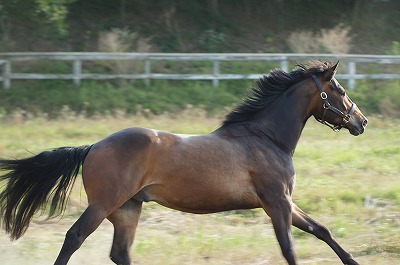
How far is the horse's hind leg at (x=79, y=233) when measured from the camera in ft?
20.9

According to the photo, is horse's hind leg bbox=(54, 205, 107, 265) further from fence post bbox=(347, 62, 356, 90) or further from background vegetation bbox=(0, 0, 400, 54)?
background vegetation bbox=(0, 0, 400, 54)

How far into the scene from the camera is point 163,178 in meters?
6.63

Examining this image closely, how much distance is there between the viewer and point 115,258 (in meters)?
6.84

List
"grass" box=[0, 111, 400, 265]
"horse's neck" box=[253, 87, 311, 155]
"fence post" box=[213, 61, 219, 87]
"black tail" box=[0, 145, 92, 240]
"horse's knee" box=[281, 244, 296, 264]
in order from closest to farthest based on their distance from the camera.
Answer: "horse's knee" box=[281, 244, 296, 264] → "black tail" box=[0, 145, 92, 240] → "horse's neck" box=[253, 87, 311, 155] → "grass" box=[0, 111, 400, 265] → "fence post" box=[213, 61, 219, 87]

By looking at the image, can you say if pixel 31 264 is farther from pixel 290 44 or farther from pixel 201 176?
pixel 290 44

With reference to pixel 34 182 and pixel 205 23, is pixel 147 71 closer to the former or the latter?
pixel 205 23

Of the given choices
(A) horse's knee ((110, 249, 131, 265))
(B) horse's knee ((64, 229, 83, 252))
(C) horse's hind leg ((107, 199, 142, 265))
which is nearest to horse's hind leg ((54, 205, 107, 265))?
(B) horse's knee ((64, 229, 83, 252))

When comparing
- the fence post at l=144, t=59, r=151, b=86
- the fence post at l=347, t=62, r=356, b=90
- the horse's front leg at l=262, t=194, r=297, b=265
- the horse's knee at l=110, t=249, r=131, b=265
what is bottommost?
the fence post at l=144, t=59, r=151, b=86

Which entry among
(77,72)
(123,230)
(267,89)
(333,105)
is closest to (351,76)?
(77,72)

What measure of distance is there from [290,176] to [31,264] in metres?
2.72

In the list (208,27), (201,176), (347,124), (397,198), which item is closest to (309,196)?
(397,198)

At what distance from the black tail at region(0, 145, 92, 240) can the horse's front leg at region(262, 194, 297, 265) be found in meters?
1.71

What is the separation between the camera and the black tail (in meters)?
6.80

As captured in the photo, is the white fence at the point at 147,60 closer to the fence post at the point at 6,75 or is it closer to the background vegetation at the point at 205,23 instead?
the fence post at the point at 6,75
